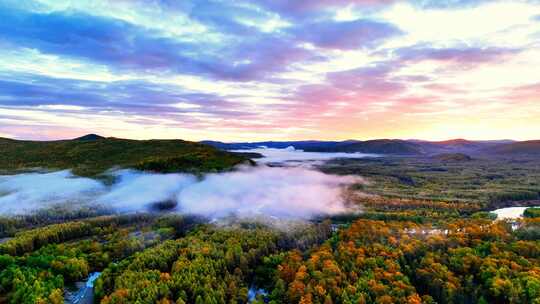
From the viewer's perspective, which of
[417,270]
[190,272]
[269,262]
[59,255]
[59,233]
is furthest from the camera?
[59,233]

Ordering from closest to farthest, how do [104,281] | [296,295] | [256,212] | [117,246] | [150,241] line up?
[296,295]
[104,281]
[117,246]
[150,241]
[256,212]

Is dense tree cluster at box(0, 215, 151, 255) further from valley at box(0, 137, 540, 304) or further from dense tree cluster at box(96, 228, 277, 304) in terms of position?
dense tree cluster at box(96, 228, 277, 304)

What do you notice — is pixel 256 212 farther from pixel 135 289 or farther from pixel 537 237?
pixel 537 237

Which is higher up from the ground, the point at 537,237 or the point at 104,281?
the point at 537,237

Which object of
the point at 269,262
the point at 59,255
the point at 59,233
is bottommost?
the point at 269,262

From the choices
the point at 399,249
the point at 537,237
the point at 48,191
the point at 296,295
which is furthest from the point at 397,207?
the point at 48,191

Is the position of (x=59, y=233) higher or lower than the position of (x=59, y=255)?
lower

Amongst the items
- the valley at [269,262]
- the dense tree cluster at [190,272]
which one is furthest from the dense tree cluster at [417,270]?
the dense tree cluster at [190,272]

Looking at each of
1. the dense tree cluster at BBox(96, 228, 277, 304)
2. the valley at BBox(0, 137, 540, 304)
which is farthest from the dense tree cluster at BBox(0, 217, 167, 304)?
the dense tree cluster at BBox(96, 228, 277, 304)

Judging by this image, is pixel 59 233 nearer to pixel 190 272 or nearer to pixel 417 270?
pixel 190 272

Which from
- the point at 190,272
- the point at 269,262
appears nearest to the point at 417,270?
the point at 269,262

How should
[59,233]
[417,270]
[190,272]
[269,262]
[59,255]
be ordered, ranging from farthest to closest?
[59,233] → [59,255] → [269,262] → [190,272] → [417,270]
